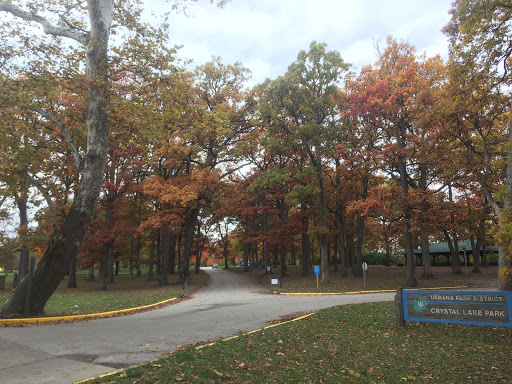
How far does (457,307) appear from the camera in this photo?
25.3 ft

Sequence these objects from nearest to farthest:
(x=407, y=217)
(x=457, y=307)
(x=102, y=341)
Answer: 1. (x=102, y=341)
2. (x=457, y=307)
3. (x=407, y=217)

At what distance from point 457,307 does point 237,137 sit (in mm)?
20781

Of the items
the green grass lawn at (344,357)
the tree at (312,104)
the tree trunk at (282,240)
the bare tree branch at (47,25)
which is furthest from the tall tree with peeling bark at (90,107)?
the tree trunk at (282,240)

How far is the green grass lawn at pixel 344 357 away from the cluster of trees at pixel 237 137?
1844 mm

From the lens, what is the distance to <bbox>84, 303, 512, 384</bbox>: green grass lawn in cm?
448

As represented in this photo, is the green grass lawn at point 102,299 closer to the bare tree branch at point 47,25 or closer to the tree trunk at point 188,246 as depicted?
the tree trunk at point 188,246

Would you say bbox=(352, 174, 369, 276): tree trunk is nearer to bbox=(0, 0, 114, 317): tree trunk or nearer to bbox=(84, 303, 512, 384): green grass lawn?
bbox=(84, 303, 512, 384): green grass lawn

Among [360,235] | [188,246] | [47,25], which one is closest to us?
[47,25]

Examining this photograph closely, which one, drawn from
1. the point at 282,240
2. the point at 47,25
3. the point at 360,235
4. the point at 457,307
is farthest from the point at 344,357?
the point at 282,240

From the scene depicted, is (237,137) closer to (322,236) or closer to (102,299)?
(322,236)

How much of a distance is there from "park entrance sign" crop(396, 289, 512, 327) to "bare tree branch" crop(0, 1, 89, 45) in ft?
38.7

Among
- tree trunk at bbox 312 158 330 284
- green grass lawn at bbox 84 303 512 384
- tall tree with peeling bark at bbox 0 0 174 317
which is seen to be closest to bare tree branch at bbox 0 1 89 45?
tall tree with peeling bark at bbox 0 0 174 317

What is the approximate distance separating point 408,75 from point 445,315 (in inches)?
617

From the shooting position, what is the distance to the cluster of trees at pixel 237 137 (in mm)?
9648
